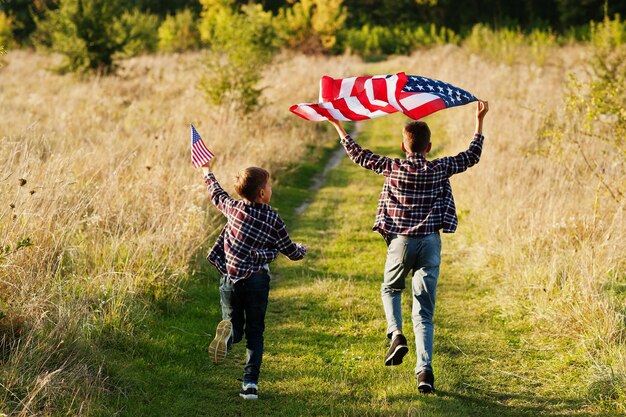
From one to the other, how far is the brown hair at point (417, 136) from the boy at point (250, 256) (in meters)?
1.09

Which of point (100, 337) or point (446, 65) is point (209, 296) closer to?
→ point (100, 337)

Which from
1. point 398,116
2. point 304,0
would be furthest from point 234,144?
point 304,0

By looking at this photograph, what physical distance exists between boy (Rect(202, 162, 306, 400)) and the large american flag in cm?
89

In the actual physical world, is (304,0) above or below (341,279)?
above

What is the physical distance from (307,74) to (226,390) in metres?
20.6

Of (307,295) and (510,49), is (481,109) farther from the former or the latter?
(510,49)

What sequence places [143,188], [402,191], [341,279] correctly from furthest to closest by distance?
1. [143,188]
2. [341,279]
3. [402,191]

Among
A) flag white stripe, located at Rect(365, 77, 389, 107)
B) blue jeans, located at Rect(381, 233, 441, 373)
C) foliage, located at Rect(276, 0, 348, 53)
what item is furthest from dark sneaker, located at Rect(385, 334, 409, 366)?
foliage, located at Rect(276, 0, 348, 53)

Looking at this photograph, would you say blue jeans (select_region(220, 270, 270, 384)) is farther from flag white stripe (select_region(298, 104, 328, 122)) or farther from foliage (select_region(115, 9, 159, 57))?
foliage (select_region(115, 9, 159, 57))

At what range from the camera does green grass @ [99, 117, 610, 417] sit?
4844 mm

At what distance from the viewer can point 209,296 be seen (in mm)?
7105

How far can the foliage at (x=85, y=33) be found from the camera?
66.3ft

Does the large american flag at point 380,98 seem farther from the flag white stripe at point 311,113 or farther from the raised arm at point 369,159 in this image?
the raised arm at point 369,159

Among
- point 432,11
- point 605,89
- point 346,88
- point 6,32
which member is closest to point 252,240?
point 346,88
